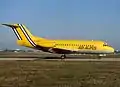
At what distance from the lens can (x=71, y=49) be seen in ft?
250

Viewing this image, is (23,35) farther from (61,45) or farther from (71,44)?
(71,44)

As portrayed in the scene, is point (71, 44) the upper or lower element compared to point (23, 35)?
lower

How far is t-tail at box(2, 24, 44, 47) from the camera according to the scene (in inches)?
3007

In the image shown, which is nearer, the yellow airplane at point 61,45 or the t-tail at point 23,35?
the yellow airplane at point 61,45

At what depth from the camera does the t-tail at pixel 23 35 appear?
76375mm

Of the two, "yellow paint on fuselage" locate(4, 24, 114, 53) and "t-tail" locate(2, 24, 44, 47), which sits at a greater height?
"t-tail" locate(2, 24, 44, 47)

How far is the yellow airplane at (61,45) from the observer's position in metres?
75.9

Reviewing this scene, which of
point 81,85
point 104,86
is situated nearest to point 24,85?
point 81,85

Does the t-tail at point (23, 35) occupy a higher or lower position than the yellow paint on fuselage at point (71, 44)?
higher

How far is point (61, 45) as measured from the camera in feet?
251

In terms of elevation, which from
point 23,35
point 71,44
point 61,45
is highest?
point 23,35

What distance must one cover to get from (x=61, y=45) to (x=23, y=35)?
9516 millimetres

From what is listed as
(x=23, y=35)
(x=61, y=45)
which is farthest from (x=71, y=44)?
(x=23, y=35)

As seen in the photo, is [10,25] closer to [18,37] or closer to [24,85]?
[18,37]
